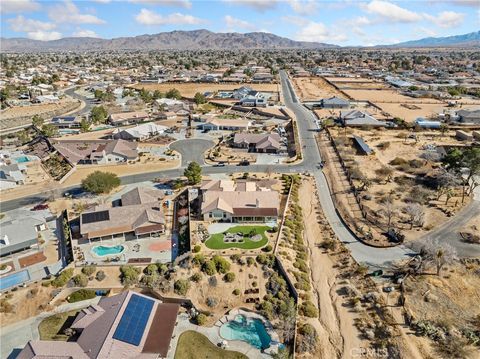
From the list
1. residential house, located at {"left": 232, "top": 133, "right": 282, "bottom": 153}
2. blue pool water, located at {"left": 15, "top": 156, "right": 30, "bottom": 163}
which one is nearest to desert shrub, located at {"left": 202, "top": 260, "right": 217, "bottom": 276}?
residential house, located at {"left": 232, "top": 133, "right": 282, "bottom": 153}

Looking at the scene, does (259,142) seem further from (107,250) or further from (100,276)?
(100,276)

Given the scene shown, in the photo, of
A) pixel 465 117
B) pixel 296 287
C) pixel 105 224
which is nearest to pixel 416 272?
pixel 296 287

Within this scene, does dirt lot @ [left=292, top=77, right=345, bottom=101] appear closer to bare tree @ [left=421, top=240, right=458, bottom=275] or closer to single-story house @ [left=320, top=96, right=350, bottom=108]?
single-story house @ [left=320, top=96, right=350, bottom=108]

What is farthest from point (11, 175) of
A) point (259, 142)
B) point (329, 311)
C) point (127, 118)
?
point (329, 311)

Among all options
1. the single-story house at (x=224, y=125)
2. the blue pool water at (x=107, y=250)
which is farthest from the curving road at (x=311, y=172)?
the blue pool water at (x=107, y=250)

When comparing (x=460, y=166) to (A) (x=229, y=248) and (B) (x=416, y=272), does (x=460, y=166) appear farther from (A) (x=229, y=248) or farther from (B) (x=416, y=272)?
(A) (x=229, y=248)

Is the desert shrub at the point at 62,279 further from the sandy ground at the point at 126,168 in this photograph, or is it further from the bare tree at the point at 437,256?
the bare tree at the point at 437,256
